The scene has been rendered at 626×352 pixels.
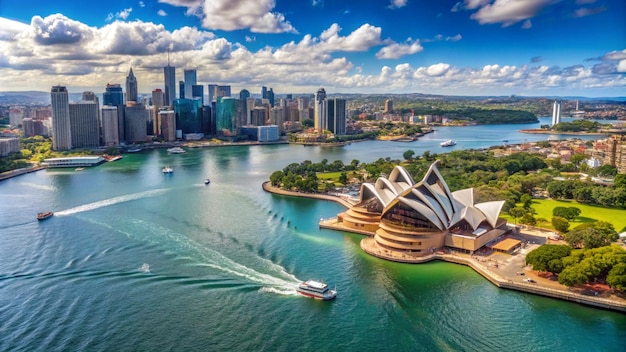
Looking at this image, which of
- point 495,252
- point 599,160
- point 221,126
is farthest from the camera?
point 221,126

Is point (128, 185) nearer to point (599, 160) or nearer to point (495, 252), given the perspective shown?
point (495, 252)

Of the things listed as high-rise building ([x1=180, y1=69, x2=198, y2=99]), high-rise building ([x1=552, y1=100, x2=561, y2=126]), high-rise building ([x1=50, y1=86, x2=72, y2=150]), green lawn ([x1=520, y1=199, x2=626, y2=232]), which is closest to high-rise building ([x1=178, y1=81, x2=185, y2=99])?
high-rise building ([x1=180, y1=69, x2=198, y2=99])

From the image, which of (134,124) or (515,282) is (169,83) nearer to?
(134,124)

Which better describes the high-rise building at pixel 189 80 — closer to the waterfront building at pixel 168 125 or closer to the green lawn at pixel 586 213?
the waterfront building at pixel 168 125

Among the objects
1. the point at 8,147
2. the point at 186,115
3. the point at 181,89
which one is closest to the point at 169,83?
the point at 181,89

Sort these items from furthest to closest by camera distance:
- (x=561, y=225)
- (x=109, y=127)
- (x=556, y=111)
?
(x=556, y=111), (x=109, y=127), (x=561, y=225)

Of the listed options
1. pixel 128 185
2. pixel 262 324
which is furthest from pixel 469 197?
pixel 128 185
